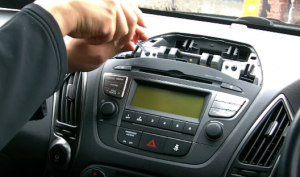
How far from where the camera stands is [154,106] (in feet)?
4.44

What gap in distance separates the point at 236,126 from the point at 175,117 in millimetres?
219

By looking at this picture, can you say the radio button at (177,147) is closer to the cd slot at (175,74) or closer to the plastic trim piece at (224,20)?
the cd slot at (175,74)

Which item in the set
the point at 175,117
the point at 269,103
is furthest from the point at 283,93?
the point at 175,117

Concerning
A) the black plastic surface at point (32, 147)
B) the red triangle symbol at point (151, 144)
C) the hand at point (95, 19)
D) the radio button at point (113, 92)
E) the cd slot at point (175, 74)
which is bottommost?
the black plastic surface at point (32, 147)

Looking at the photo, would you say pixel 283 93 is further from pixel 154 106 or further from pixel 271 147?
pixel 154 106

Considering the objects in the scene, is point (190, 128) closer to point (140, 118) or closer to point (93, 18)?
point (140, 118)

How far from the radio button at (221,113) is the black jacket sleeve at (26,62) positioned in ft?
2.25

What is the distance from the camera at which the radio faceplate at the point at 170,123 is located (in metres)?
1.28

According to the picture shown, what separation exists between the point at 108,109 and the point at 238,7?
756 mm

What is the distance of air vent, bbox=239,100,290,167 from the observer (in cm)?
123

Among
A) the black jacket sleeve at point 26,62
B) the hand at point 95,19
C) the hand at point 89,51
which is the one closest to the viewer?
the black jacket sleeve at point 26,62

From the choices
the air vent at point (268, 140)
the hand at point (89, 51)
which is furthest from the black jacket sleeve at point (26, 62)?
the air vent at point (268, 140)

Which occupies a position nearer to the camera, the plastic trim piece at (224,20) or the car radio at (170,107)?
the car radio at (170,107)

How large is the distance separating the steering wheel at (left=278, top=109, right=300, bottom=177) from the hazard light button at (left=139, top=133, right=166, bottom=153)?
0.52m
